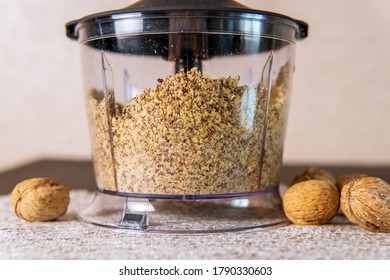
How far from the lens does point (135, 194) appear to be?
843 mm

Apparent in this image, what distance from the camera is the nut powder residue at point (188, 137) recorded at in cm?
80

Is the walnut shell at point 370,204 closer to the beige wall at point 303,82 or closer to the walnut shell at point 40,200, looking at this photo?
the walnut shell at point 40,200

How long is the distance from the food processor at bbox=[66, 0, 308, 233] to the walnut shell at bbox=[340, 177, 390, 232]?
0.12m

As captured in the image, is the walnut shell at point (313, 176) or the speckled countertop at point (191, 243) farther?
the walnut shell at point (313, 176)

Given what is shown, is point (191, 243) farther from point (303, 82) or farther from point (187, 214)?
point (303, 82)

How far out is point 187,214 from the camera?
34.6 inches

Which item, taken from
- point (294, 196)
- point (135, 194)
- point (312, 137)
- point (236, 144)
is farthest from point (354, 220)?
point (312, 137)

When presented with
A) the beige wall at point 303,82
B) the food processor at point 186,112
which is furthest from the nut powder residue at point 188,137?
the beige wall at point 303,82

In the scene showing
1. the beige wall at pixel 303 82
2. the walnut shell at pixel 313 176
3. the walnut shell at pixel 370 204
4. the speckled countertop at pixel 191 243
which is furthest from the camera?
the beige wall at pixel 303 82

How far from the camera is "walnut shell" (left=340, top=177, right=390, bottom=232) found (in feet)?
2.53

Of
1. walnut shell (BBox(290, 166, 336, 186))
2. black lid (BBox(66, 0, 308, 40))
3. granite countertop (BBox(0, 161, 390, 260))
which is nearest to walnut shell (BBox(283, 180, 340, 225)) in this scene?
granite countertop (BBox(0, 161, 390, 260))

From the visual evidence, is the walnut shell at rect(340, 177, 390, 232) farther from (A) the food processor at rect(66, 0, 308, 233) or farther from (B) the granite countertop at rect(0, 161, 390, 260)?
(A) the food processor at rect(66, 0, 308, 233)

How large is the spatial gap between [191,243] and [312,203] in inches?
8.1
